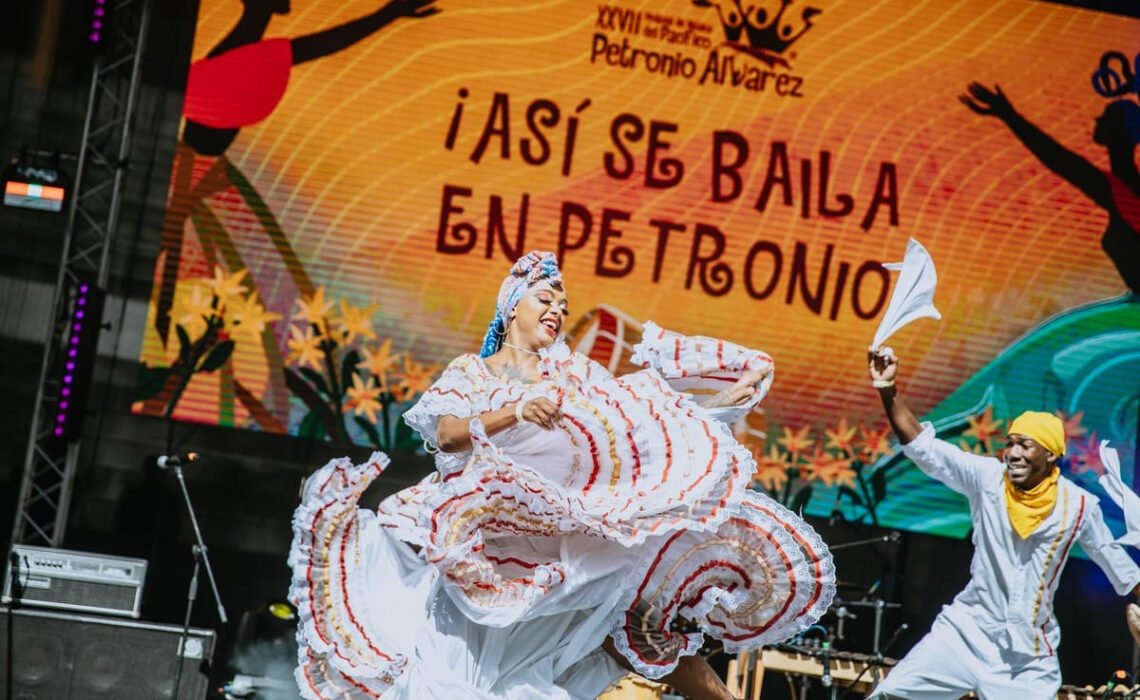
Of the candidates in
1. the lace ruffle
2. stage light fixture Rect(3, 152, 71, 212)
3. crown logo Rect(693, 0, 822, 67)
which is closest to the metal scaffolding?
stage light fixture Rect(3, 152, 71, 212)

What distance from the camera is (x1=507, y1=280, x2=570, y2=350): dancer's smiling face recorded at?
173 inches

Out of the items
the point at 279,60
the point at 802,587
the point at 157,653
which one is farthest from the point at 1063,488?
the point at 279,60

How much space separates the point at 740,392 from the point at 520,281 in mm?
734

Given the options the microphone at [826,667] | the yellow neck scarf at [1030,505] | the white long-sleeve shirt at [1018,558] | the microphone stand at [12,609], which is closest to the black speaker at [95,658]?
the microphone stand at [12,609]

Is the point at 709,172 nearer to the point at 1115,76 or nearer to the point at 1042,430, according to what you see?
the point at 1115,76

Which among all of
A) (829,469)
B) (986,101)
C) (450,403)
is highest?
(986,101)

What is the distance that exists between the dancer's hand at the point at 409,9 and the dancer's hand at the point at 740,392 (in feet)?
14.9

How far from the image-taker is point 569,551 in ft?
13.0

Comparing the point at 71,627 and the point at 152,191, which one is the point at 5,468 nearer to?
the point at 152,191

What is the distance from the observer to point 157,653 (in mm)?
5996

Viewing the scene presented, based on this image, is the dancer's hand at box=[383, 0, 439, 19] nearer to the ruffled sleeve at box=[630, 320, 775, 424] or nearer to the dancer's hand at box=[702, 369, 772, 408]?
the ruffled sleeve at box=[630, 320, 775, 424]

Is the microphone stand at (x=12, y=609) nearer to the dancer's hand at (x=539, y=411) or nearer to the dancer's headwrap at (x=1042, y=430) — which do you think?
the dancer's hand at (x=539, y=411)

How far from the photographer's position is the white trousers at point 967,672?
570 centimetres

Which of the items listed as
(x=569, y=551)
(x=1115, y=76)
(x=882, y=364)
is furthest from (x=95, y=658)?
(x=1115, y=76)
